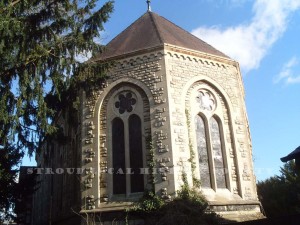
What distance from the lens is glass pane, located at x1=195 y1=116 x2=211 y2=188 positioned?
43.3 ft

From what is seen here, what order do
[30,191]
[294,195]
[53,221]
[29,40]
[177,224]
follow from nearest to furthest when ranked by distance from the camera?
[177,224], [29,40], [30,191], [53,221], [294,195]

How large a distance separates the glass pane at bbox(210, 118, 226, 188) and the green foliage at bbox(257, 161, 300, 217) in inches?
440

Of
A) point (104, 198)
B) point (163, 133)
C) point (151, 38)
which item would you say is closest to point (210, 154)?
point (163, 133)

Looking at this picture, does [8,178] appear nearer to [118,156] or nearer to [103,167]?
[103,167]

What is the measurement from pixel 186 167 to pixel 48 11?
7.22 m

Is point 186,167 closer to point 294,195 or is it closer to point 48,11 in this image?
point 48,11

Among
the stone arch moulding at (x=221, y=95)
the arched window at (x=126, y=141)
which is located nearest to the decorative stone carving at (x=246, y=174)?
the stone arch moulding at (x=221, y=95)

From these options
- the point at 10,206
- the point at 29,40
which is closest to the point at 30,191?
the point at 10,206

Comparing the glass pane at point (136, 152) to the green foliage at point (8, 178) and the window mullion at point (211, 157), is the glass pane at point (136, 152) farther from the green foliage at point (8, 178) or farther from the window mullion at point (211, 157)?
the green foliage at point (8, 178)

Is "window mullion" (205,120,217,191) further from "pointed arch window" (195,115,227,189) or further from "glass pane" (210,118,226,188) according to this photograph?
"glass pane" (210,118,226,188)

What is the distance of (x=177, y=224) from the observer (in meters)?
11.1

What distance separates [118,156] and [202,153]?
10.3ft

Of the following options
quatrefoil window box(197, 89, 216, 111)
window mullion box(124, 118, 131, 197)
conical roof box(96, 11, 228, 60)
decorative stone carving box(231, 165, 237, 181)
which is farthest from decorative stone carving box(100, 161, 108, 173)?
decorative stone carving box(231, 165, 237, 181)

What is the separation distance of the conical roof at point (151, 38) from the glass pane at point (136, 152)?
289cm
